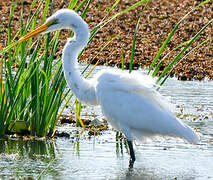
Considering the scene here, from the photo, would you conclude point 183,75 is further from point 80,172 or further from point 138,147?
point 80,172

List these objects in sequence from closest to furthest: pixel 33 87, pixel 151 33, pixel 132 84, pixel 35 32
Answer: pixel 35 32 → pixel 132 84 → pixel 33 87 → pixel 151 33

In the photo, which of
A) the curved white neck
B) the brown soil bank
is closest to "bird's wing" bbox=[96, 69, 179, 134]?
the curved white neck

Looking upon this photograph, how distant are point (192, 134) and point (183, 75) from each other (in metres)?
5.88

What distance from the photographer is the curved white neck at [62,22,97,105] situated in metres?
6.30

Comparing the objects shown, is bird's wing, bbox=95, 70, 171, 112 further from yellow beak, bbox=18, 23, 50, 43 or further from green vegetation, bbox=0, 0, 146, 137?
yellow beak, bbox=18, 23, 50, 43

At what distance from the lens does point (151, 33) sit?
15.9m

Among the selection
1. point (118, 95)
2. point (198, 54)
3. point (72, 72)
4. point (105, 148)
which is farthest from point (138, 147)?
point (198, 54)

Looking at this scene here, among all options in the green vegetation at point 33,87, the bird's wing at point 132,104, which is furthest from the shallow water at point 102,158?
the bird's wing at point 132,104

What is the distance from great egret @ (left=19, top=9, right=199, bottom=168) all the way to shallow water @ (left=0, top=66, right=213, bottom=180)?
34 cm

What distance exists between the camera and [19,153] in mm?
6688

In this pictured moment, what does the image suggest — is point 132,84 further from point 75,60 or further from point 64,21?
point 64,21

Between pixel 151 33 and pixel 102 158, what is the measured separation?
9.63 m

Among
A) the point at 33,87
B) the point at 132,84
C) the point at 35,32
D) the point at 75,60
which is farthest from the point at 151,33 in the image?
the point at 35,32

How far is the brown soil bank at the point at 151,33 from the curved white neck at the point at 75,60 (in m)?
4.97
